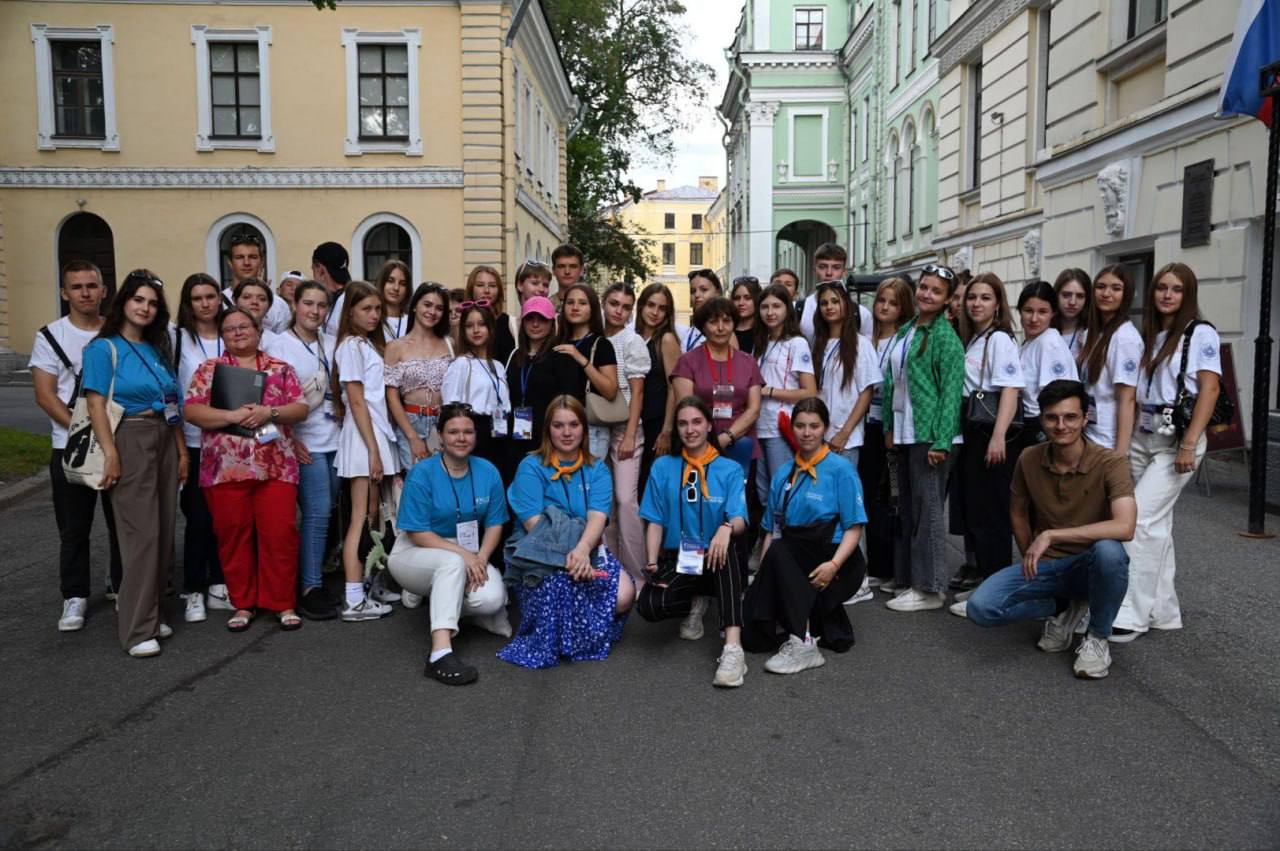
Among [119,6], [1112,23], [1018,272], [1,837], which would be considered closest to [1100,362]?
[1,837]

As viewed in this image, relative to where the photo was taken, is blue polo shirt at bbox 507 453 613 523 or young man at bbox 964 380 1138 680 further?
blue polo shirt at bbox 507 453 613 523

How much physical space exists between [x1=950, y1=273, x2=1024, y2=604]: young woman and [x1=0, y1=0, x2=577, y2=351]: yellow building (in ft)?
62.0

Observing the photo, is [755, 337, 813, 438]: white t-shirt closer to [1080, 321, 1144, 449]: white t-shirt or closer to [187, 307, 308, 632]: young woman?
[1080, 321, 1144, 449]: white t-shirt

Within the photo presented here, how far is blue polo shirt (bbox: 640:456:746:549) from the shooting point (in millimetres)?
5492

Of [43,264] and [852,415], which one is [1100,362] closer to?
[852,415]

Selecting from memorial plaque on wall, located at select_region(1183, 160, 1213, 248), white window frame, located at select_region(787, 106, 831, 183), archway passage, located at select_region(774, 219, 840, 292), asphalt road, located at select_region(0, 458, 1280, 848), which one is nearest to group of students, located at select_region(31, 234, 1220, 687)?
asphalt road, located at select_region(0, 458, 1280, 848)

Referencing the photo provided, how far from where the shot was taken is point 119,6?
23281 mm

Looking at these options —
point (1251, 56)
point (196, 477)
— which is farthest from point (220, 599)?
point (1251, 56)

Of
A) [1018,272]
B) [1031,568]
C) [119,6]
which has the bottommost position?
[1031,568]

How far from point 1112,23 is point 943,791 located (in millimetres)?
13352

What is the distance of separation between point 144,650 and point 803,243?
170ft

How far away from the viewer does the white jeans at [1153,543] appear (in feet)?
18.1

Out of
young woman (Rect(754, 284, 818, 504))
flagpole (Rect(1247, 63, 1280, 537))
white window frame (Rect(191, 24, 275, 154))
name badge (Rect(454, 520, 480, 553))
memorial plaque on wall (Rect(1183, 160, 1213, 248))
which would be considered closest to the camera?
name badge (Rect(454, 520, 480, 553))

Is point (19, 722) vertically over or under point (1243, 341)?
under
